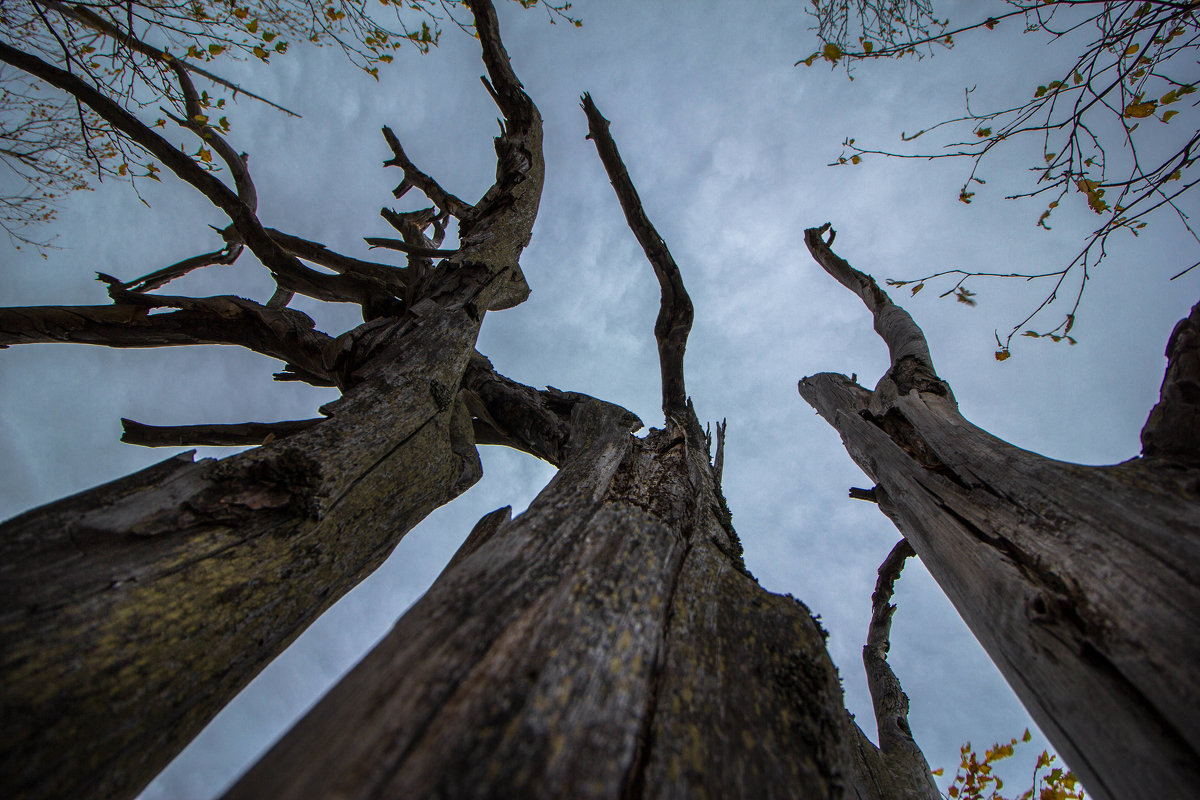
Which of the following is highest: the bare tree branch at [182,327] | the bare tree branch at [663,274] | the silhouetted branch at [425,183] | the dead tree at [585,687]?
the silhouetted branch at [425,183]

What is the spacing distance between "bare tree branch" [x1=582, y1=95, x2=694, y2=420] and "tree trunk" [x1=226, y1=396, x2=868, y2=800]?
2.97 meters

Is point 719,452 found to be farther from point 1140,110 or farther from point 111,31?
point 111,31

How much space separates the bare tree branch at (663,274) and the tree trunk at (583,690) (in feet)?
9.74

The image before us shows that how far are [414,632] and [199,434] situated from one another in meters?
2.70

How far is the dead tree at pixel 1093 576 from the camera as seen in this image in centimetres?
86

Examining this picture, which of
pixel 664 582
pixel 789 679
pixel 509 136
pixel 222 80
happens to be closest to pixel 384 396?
pixel 664 582

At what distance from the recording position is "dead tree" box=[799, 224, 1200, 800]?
2.81 feet

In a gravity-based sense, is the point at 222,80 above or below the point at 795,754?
above

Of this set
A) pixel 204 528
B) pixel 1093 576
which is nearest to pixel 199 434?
pixel 204 528

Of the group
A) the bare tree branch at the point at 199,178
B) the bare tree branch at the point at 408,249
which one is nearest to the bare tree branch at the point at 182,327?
the bare tree branch at the point at 199,178

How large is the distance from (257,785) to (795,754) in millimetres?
861

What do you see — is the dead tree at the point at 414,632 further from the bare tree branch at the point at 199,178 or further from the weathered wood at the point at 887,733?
the bare tree branch at the point at 199,178

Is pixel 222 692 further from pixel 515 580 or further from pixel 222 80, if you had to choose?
pixel 222 80

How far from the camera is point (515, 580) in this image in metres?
1.00
